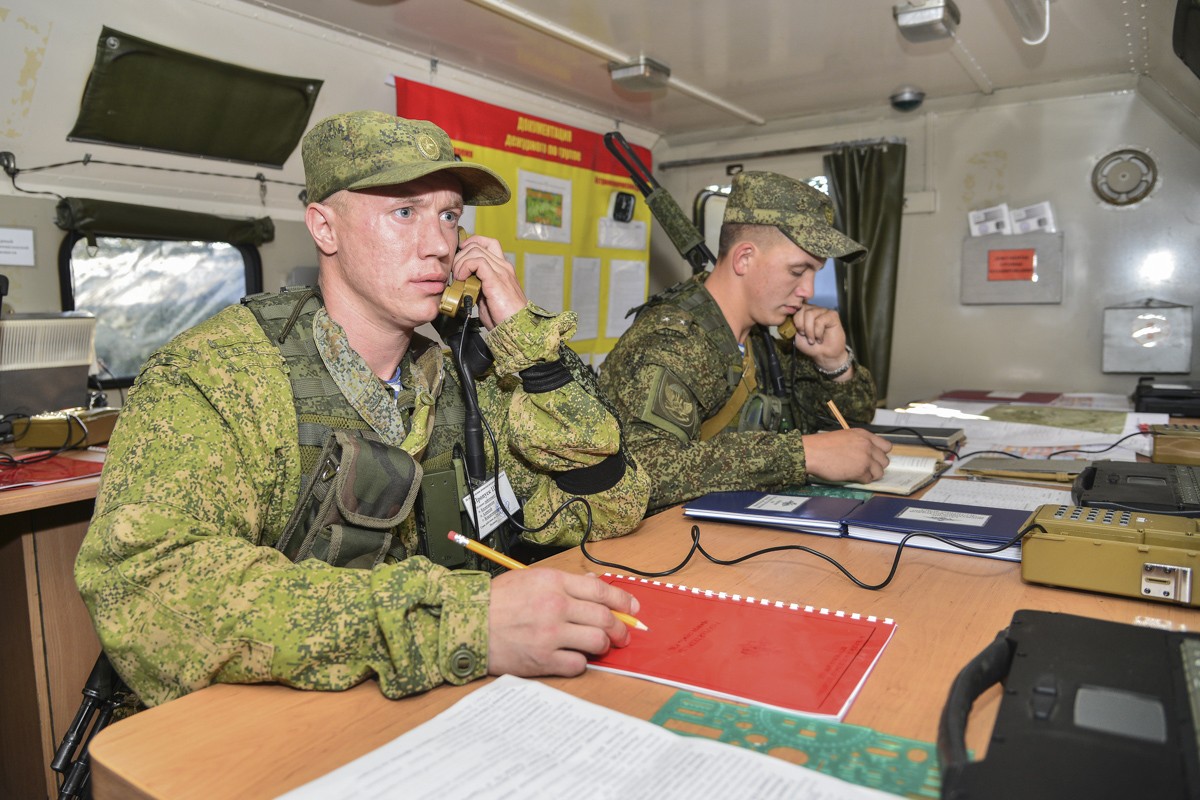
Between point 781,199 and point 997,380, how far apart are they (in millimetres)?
2469

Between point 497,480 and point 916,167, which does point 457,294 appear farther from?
point 916,167

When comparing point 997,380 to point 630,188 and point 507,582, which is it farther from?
point 507,582

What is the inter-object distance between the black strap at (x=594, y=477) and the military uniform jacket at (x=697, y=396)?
17 cm

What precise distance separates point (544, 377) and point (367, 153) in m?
0.50

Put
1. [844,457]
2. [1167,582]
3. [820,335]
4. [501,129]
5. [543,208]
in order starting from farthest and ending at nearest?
[543,208] < [501,129] < [820,335] < [844,457] < [1167,582]

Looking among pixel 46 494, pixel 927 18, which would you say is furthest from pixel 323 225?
pixel 927 18

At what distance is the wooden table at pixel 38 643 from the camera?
1.96m

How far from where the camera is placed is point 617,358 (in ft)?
7.09

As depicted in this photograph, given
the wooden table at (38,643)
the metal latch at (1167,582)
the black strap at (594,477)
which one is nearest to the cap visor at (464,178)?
the black strap at (594,477)

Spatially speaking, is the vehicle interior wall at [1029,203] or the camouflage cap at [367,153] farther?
the vehicle interior wall at [1029,203]

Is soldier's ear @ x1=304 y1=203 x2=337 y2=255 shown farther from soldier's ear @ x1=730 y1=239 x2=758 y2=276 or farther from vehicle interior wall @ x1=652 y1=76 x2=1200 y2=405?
vehicle interior wall @ x1=652 y1=76 x2=1200 y2=405

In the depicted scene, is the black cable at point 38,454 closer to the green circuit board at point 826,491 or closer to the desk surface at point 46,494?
the desk surface at point 46,494

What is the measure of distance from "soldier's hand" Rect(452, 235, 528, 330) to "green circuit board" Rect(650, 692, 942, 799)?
870 millimetres

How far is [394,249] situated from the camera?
4.22 feet
